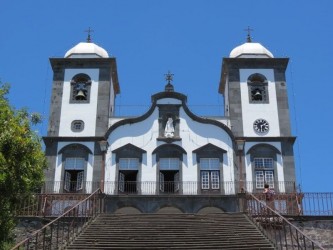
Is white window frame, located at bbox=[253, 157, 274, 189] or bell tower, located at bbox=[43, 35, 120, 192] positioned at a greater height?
bell tower, located at bbox=[43, 35, 120, 192]

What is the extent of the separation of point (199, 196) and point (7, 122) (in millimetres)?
12541

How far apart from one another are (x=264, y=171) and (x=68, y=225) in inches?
427

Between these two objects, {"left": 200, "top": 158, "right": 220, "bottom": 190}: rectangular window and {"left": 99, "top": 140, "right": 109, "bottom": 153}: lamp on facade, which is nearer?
{"left": 200, "top": 158, "right": 220, "bottom": 190}: rectangular window

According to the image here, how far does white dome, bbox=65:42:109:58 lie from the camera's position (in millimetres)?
31203

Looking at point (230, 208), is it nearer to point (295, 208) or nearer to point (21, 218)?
point (295, 208)

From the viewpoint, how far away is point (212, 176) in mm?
28031

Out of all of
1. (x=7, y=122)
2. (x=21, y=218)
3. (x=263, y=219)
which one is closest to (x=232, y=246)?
(x=263, y=219)

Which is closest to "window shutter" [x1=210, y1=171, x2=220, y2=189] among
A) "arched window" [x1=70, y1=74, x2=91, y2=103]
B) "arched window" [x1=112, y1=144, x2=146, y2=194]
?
"arched window" [x1=112, y1=144, x2=146, y2=194]

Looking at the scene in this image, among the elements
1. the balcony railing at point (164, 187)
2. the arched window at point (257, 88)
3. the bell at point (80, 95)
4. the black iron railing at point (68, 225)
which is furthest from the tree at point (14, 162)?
the arched window at point (257, 88)

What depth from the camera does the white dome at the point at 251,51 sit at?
3119 cm

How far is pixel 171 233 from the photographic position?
19.9 meters

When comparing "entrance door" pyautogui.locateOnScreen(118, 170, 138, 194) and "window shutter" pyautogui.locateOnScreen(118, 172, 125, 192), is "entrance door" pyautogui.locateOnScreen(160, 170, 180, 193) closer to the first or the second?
"entrance door" pyautogui.locateOnScreen(118, 170, 138, 194)

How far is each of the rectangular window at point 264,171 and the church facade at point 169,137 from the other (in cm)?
5

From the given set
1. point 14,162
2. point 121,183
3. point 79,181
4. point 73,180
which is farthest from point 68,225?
point 73,180
